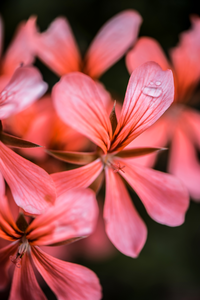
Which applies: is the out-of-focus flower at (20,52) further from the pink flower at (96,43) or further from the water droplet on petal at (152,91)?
the water droplet on petal at (152,91)

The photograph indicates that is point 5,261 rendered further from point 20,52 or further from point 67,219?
point 20,52

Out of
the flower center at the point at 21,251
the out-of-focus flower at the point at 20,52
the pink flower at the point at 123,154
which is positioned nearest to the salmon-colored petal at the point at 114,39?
the out-of-focus flower at the point at 20,52

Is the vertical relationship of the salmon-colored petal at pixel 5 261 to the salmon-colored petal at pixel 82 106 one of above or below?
below

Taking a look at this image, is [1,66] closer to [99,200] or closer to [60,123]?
[60,123]

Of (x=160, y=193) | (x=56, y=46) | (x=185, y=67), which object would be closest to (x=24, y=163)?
(x=160, y=193)

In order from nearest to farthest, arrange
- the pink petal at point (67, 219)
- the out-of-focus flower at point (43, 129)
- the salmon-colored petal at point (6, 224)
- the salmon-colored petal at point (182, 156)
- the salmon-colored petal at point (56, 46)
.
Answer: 1. the pink petal at point (67, 219)
2. the salmon-colored petal at point (6, 224)
3. the out-of-focus flower at point (43, 129)
4. the salmon-colored petal at point (56, 46)
5. the salmon-colored petal at point (182, 156)

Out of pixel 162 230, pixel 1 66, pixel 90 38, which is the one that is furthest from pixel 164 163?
pixel 1 66
